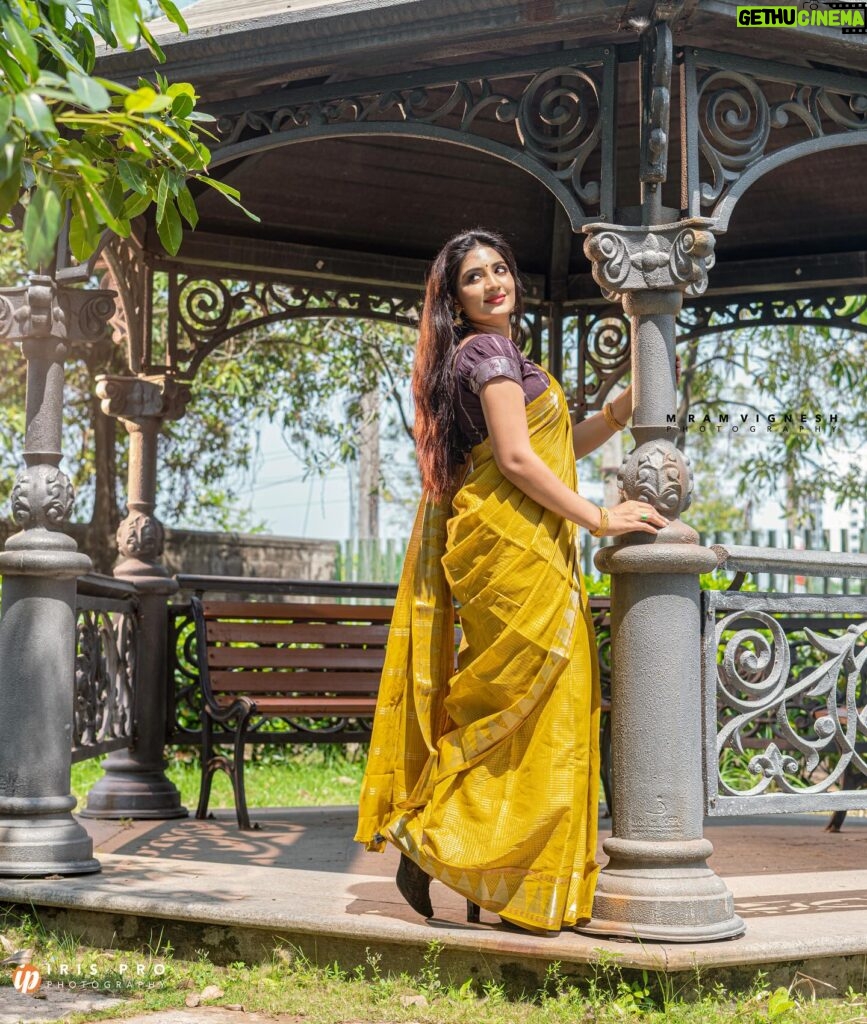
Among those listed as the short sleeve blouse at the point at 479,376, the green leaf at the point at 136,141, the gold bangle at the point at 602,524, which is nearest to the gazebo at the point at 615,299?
the gold bangle at the point at 602,524

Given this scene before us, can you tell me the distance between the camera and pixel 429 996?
3893 millimetres

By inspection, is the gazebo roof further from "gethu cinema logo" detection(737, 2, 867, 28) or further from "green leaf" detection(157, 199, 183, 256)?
"green leaf" detection(157, 199, 183, 256)

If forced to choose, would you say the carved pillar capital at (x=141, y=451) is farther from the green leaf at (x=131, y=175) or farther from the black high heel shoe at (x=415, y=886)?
the green leaf at (x=131, y=175)

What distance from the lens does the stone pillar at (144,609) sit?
6.89m

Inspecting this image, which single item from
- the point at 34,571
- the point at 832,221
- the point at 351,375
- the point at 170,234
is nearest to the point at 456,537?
the point at 170,234

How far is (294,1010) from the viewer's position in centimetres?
386

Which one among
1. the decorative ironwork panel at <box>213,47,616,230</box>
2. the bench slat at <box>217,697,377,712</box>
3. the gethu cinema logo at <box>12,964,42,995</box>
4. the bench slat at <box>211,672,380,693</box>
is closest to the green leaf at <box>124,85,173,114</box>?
the decorative ironwork panel at <box>213,47,616,230</box>

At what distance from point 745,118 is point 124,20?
2.76 meters

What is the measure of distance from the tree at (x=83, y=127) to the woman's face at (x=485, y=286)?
114cm

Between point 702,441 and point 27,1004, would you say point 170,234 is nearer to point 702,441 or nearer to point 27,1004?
point 27,1004

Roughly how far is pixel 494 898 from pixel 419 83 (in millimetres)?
2887

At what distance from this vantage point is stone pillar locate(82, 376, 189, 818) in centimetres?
689

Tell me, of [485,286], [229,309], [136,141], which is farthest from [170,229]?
[229,309]

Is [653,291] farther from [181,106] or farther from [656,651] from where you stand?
[181,106]
